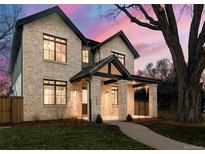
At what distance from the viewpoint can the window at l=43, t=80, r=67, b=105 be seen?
18422 mm

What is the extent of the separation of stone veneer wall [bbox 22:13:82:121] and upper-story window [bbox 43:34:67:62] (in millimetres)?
293

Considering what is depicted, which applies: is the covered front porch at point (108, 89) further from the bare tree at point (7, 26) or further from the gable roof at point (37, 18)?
the bare tree at point (7, 26)

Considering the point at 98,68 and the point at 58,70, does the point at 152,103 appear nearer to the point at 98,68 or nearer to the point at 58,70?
the point at 98,68

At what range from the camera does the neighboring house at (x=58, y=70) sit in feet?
57.6

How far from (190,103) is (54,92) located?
8742 millimetres

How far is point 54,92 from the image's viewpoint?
18766 mm

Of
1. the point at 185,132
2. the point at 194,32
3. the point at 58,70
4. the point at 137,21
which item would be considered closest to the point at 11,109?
the point at 58,70

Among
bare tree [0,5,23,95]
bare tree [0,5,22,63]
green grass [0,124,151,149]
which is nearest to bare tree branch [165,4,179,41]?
green grass [0,124,151,149]

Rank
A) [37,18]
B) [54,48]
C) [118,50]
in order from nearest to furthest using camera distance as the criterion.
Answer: [37,18], [54,48], [118,50]

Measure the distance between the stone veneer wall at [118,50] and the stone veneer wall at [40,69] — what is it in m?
3.88

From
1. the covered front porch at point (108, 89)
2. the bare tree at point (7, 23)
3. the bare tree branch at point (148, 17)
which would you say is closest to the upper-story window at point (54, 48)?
the covered front porch at point (108, 89)

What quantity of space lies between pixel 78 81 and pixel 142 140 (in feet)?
30.0
